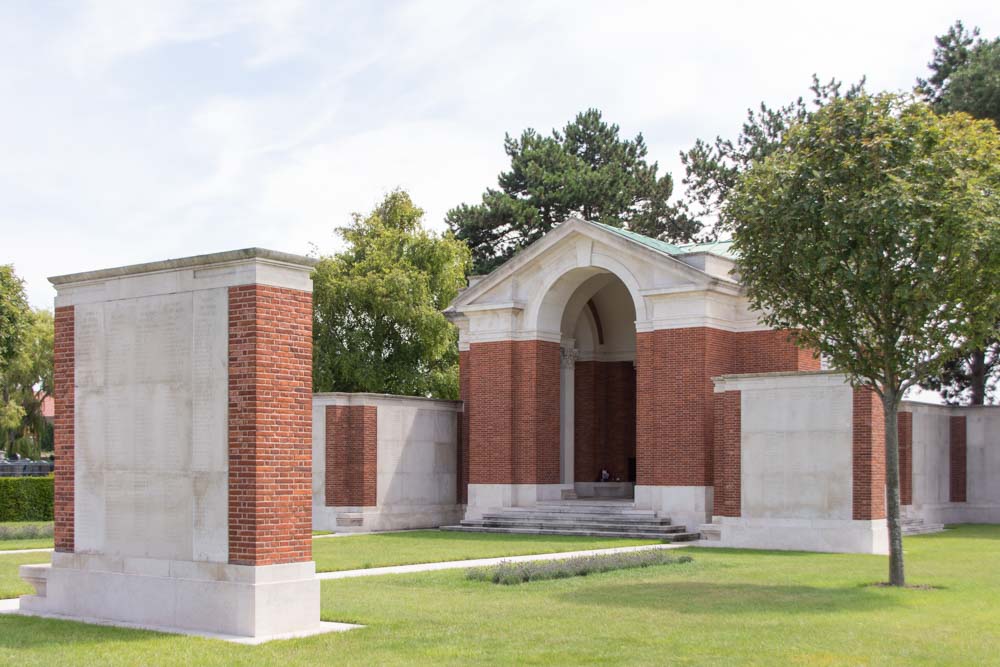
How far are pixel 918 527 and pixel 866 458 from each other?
6.89 meters

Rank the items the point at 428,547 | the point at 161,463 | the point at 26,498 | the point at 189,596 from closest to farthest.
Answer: the point at 189,596 < the point at 161,463 < the point at 428,547 < the point at 26,498

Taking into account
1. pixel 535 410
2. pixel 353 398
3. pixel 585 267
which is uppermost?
pixel 585 267

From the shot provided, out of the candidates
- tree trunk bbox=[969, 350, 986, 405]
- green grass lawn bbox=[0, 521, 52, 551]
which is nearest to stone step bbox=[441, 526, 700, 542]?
green grass lawn bbox=[0, 521, 52, 551]

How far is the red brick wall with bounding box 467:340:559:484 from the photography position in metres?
33.7

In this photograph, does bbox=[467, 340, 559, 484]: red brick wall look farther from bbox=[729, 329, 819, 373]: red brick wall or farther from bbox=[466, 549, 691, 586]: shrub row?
bbox=[466, 549, 691, 586]: shrub row

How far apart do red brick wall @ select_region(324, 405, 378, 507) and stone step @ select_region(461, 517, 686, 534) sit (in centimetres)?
322

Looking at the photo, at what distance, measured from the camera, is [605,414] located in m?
39.1

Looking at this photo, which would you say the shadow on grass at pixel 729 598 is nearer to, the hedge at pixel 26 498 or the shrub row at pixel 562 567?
the shrub row at pixel 562 567

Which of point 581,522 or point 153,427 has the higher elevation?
point 153,427

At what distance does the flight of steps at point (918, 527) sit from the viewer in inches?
1211

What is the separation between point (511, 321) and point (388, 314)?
14579 millimetres

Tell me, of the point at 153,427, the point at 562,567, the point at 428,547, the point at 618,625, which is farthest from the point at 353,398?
the point at 618,625

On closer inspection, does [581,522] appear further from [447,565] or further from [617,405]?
[447,565]

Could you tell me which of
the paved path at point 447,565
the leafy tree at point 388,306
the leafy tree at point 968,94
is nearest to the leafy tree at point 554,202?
the leafy tree at point 388,306
